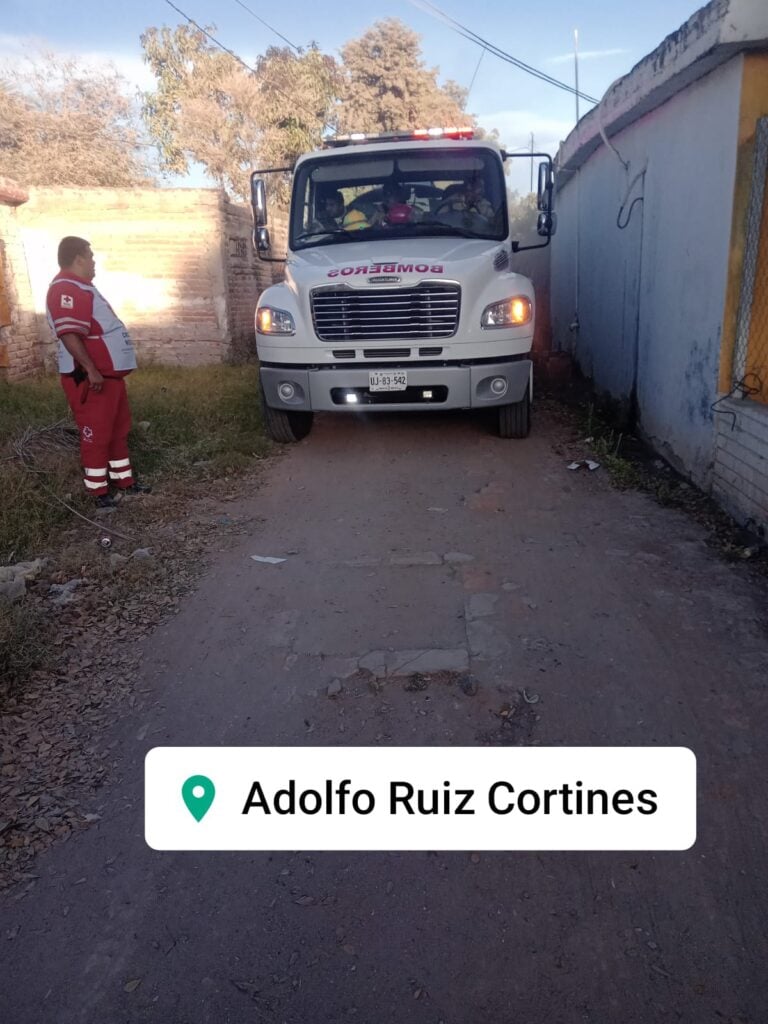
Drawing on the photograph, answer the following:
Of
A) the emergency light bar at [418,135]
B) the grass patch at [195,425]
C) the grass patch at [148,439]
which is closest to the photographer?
the grass patch at [148,439]

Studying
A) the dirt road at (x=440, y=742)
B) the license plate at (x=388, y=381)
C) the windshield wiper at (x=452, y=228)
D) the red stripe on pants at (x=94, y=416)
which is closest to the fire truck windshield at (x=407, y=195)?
the windshield wiper at (x=452, y=228)

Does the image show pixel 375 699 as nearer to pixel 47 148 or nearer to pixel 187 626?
pixel 187 626

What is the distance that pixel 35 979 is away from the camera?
6.01 ft

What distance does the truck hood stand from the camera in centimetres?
584

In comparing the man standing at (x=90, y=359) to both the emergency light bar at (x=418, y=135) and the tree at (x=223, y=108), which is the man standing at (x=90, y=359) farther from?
the tree at (x=223, y=108)

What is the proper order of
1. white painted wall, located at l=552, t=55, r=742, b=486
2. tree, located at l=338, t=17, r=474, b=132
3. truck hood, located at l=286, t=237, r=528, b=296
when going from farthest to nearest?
tree, located at l=338, t=17, r=474, b=132 → truck hood, located at l=286, t=237, r=528, b=296 → white painted wall, located at l=552, t=55, r=742, b=486

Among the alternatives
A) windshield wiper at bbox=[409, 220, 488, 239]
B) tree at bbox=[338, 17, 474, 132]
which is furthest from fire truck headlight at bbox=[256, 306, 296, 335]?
tree at bbox=[338, 17, 474, 132]

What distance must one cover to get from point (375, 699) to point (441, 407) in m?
3.58

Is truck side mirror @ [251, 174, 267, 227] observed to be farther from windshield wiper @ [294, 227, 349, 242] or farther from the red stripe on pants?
the red stripe on pants

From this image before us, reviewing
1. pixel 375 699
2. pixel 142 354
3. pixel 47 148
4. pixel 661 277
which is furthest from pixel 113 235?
pixel 47 148

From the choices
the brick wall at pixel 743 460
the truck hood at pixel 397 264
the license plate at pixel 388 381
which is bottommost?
the brick wall at pixel 743 460

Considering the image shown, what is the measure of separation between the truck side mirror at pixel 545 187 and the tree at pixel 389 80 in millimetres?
20967

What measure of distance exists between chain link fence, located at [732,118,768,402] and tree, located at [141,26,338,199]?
20100 millimetres

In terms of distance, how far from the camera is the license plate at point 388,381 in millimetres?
5961
